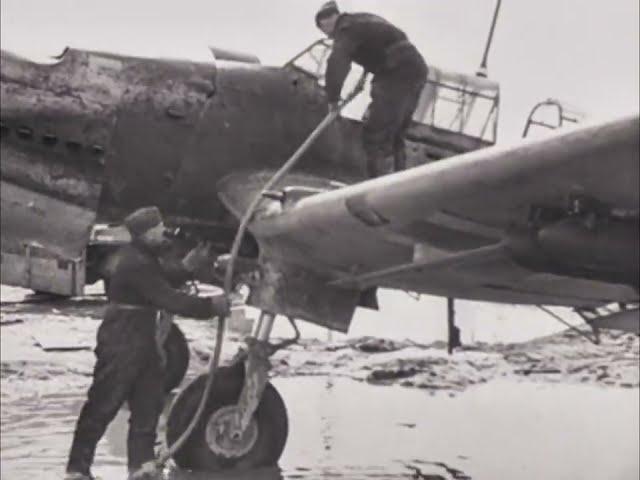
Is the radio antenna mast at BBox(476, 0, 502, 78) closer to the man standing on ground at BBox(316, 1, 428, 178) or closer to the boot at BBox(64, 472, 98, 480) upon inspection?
the man standing on ground at BBox(316, 1, 428, 178)

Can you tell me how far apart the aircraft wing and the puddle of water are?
1111mm

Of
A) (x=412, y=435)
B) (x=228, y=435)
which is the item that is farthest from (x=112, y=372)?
(x=412, y=435)

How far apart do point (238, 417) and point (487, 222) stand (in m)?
2.18

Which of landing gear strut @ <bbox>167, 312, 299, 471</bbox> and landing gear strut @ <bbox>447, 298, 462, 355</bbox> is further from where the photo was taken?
landing gear strut @ <bbox>447, 298, 462, 355</bbox>

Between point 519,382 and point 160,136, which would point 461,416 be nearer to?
point 519,382

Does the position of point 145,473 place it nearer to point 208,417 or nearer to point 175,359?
point 208,417

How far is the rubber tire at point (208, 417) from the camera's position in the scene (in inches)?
240

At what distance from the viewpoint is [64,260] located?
6602 millimetres

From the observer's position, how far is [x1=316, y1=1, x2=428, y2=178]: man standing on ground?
6.68 metres

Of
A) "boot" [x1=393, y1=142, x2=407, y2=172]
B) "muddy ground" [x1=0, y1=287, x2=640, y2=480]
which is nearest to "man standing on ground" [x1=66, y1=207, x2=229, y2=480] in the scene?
"muddy ground" [x1=0, y1=287, x2=640, y2=480]

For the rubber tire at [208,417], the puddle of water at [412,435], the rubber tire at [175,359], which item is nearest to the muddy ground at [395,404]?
the puddle of water at [412,435]

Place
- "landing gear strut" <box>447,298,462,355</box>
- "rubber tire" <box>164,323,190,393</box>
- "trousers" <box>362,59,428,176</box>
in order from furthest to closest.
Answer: "rubber tire" <box>164,323,190,393</box>
"landing gear strut" <box>447,298,462,355</box>
"trousers" <box>362,59,428,176</box>

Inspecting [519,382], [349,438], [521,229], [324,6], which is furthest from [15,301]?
[521,229]

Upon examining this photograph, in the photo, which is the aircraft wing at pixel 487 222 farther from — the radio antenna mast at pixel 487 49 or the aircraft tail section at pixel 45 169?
the radio antenna mast at pixel 487 49
